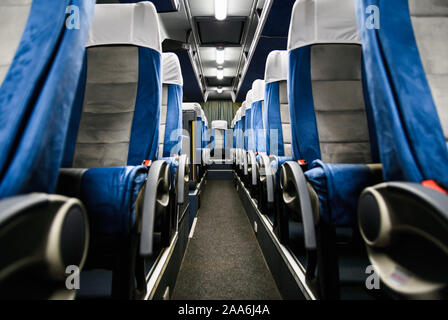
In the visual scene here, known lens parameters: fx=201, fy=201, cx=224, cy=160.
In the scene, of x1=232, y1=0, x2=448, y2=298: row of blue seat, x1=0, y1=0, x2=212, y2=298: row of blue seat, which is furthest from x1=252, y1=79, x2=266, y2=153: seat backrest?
x1=0, y1=0, x2=212, y2=298: row of blue seat

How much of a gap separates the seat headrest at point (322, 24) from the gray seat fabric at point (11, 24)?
1.17 metres

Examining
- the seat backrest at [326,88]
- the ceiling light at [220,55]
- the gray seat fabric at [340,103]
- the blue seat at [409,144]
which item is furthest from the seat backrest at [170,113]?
the ceiling light at [220,55]

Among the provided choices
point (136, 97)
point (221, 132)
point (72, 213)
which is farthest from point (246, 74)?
point (72, 213)

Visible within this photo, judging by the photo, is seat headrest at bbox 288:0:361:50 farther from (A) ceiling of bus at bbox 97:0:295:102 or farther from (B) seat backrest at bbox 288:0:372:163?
(A) ceiling of bus at bbox 97:0:295:102

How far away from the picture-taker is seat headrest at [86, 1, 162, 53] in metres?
1.16

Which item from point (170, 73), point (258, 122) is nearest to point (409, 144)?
point (170, 73)

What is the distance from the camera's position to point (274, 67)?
198 cm

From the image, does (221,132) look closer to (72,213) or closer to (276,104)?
(276,104)

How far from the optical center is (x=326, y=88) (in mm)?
1149

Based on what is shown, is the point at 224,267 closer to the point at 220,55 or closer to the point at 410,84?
the point at 410,84

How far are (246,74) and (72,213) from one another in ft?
20.0

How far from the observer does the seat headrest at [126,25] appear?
45.8 inches

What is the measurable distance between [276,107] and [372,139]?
3.56 feet

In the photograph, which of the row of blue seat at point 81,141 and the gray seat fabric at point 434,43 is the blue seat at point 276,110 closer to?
the row of blue seat at point 81,141
